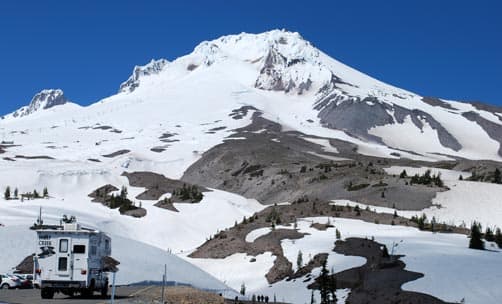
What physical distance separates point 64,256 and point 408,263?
75.4 feet

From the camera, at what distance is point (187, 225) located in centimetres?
7756

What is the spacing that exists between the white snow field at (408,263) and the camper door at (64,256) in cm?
1772

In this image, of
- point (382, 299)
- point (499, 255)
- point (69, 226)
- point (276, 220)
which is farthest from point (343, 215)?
point (69, 226)

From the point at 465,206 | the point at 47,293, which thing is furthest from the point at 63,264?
the point at 465,206

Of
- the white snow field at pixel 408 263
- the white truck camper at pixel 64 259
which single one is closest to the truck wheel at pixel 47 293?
the white truck camper at pixel 64 259

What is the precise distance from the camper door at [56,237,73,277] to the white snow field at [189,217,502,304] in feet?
58.1

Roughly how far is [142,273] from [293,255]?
16.7 metres

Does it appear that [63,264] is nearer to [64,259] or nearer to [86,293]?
[64,259]

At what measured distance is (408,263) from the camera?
135ft

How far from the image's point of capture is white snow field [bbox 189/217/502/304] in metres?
35.3

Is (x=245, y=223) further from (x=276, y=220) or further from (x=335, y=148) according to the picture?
(x=335, y=148)

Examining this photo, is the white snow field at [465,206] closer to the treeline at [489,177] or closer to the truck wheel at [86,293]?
the treeline at [489,177]

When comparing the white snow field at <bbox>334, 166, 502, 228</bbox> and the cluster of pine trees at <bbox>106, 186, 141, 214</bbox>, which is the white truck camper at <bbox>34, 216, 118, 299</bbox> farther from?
the cluster of pine trees at <bbox>106, 186, 141, 214</bbox>

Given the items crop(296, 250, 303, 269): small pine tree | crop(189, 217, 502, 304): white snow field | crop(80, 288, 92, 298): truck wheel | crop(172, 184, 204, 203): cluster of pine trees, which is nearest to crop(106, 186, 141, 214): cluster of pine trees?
crop(172, 184, 204, 203): cluster of pine trees
